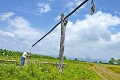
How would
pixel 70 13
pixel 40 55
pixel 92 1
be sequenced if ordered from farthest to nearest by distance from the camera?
pixel 40 55 < pixel 70 13 < pixel 92 1

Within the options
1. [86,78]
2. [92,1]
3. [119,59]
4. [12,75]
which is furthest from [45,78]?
[119,59]

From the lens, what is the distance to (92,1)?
11734 millimetres

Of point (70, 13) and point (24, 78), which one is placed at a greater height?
point (70, 13)

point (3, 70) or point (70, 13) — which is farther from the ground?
point (70, 13)

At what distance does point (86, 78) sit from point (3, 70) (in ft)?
33.3

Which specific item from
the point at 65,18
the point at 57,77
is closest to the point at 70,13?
the point at 65,18

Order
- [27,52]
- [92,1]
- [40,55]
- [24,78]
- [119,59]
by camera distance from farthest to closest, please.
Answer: [119,59], [40,55], [27,52], [24,78], [92,1]

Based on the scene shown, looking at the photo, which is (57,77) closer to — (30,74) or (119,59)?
(30,74)

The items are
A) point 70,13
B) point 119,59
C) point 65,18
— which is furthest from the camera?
point 119,59

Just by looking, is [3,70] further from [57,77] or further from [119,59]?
[119,59]

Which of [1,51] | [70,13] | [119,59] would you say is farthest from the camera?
[119,59]

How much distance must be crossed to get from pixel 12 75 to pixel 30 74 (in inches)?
41.3

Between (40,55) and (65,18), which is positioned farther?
(40,55)

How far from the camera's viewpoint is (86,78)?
75.0 ft
